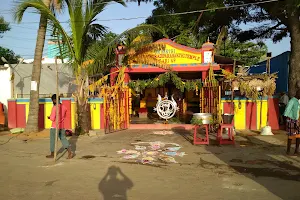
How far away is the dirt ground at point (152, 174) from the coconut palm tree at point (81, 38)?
2.80 metres

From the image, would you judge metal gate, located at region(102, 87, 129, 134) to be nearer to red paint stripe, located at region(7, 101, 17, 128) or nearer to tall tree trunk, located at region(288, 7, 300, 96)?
red paint stripe, located at region(7, 101, 17, 128)

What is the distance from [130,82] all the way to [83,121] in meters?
3.04

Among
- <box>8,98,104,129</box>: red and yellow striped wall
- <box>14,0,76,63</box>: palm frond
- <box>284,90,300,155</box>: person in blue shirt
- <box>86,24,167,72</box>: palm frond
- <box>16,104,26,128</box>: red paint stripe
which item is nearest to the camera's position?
<box>284,90,300,155</box>: person in blue shirt

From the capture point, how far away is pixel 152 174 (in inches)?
258

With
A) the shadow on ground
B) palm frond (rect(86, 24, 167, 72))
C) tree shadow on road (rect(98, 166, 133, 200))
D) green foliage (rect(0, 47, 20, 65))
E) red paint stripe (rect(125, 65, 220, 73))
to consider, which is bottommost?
tree shadow on road (rect(98, 166, 133, 200))

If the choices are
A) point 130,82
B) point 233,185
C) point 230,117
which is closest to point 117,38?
point 130,82

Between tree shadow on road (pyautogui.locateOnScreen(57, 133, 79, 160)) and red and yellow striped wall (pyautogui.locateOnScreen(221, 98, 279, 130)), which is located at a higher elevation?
red and yellow striped wall (pyautogui.locateOnScreen(221, 98, 279, 130))

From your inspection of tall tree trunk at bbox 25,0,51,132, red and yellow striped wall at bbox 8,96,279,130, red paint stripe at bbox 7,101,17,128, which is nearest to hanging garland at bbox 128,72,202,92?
red and yellow striped wall at bbox 8,96,279,130

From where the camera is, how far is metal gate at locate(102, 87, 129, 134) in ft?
41.2

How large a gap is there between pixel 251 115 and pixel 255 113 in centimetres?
19

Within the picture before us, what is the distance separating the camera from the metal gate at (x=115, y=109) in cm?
1255

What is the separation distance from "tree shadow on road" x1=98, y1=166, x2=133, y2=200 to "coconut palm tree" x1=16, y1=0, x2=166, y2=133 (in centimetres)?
612

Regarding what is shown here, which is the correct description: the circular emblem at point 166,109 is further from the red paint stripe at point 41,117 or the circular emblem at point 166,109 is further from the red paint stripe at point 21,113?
the red paint stripe at point 21,113

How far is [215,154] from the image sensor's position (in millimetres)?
8648
